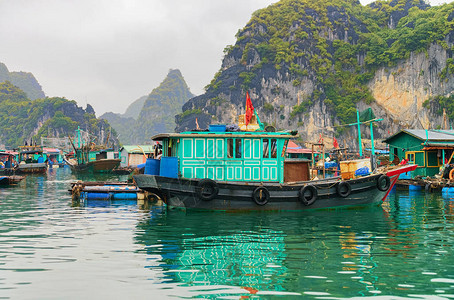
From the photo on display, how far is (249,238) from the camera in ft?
38.7

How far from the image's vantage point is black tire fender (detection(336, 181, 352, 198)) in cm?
1692

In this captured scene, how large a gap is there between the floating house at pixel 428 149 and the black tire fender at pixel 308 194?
12372 millimetres

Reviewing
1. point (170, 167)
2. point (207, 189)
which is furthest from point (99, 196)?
point (207, 189)

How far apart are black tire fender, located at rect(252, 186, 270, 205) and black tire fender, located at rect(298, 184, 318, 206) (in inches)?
56.2

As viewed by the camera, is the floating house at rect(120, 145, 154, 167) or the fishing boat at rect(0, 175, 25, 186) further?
the floating house at rect(120, 145, 154, 167)

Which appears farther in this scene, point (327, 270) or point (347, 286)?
point (327, 270)

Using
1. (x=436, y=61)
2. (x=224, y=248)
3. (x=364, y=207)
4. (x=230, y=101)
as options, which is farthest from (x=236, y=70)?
(x=224, y=248)

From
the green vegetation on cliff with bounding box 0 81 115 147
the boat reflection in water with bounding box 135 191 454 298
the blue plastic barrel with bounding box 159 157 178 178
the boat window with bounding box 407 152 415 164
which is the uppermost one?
the green vegetation on cliff with bounding box 0 81 115 147

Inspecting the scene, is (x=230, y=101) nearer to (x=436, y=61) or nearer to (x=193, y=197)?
(x=436, y=61)

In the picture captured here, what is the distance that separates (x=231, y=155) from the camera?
16609 mm

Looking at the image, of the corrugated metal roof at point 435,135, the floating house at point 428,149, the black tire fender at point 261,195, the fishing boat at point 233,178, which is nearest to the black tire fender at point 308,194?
the fishing boat at point 233,178

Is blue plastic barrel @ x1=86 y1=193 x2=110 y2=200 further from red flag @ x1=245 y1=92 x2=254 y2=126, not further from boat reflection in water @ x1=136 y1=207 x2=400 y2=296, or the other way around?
red flag @ x1=245 y1=92 x2=254 y2=126

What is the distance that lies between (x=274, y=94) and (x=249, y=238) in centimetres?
9502

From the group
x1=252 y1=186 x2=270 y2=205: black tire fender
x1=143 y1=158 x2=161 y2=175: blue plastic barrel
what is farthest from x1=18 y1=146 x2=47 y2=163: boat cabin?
x1=252 y1=186 x2=270 y2=205: black tire fender
